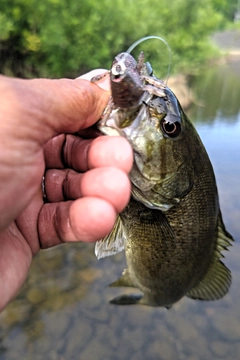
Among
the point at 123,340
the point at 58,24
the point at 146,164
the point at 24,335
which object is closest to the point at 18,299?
the point at 24,335

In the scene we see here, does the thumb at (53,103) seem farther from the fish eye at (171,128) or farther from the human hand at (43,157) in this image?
the fish eye at (171,128)

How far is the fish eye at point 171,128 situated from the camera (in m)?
1.52

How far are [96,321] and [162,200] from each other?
3.00m

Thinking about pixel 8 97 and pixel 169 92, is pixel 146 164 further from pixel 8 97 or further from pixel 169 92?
pixel 8 97

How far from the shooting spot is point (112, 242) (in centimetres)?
199

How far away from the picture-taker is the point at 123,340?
13.1ft

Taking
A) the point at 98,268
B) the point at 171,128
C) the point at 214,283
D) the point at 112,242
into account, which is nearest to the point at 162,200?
the point at 171,128

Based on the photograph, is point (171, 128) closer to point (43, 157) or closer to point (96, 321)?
point (43, 157)

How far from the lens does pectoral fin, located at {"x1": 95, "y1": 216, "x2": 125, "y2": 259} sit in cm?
197

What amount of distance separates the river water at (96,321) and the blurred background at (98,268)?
1 cm

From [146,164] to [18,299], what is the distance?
11.5 ft

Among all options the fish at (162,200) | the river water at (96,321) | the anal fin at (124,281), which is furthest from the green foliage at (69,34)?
the fish at (162,200)

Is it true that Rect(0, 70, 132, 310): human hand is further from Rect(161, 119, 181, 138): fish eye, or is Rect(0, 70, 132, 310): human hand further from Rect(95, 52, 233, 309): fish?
Rect(161, 119, 181, 138): fish eye

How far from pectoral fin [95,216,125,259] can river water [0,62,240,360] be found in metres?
2.32
